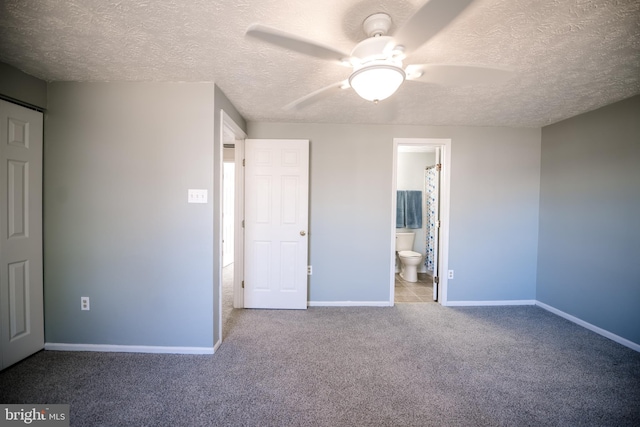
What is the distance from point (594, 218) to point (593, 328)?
1.09 m

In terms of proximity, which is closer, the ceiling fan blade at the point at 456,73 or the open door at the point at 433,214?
the ceiling fan blade at the point at 456,73

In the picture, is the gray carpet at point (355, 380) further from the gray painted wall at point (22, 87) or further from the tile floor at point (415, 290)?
the gray painted wall at point (22, 87)

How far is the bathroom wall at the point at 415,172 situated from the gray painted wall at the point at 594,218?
1753mm

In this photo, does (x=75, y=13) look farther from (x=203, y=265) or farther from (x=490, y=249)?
(x=490, y=249)

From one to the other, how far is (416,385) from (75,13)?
2.97m

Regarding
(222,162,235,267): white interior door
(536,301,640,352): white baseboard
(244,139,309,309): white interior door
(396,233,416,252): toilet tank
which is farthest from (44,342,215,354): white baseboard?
(536,301,640,352): white baseboard

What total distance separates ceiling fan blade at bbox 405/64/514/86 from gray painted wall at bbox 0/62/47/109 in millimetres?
2695

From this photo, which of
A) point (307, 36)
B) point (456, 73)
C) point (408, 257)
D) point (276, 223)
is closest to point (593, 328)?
point (408, 257)

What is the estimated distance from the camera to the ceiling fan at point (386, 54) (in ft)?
3.26

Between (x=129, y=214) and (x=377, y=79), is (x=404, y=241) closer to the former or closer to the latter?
(x=377, y=79)

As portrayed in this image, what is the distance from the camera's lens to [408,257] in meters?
4.03

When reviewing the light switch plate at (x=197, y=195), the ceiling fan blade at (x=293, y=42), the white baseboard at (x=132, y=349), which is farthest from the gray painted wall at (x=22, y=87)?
the ceiling fan blade at (x=293, y=42)

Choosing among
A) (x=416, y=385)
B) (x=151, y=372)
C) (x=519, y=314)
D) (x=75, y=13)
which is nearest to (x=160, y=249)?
(x=151, y=372)

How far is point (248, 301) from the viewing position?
2953 millimetres
